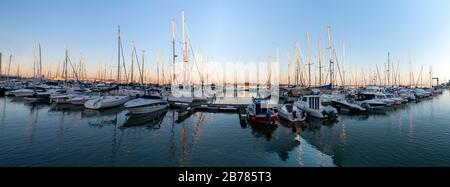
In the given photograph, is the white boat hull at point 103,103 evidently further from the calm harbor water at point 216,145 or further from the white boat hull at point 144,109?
the calm harbor water at point 216,145

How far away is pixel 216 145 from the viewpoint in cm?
1673

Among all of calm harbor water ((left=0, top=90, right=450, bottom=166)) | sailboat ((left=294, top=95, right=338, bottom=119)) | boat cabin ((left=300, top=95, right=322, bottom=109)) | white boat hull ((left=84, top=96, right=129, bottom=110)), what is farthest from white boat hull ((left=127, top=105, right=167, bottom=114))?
boat cabin ((left=300, top=95, right=322, bottom=109))

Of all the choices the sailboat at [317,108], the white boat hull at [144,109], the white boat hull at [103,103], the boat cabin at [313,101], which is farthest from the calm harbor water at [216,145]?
the white boat hull at [103,103]

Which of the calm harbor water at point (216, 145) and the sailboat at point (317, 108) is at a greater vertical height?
the sailboat at point (317, 108)

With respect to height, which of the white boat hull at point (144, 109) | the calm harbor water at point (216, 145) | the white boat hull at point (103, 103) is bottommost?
the calm harbor water at point (216, 145)

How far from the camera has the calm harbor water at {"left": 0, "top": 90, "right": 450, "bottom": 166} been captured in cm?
1307

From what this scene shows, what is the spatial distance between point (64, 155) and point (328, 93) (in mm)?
52236

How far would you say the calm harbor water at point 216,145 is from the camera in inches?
515

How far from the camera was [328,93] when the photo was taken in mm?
50531

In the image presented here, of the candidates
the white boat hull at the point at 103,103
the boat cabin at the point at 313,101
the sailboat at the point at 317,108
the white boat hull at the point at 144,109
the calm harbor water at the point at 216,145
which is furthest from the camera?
the white boat hull at the point at 103,103

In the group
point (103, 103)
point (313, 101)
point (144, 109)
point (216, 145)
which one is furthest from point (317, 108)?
point (103, 103)

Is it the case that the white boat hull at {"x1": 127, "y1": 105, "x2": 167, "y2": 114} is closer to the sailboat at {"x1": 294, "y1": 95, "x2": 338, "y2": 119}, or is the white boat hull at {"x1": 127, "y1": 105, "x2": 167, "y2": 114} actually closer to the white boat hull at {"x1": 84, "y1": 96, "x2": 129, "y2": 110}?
the white boat hull at {"x1": 84, "y1": 96, "x2": 129, "y2": 110}
